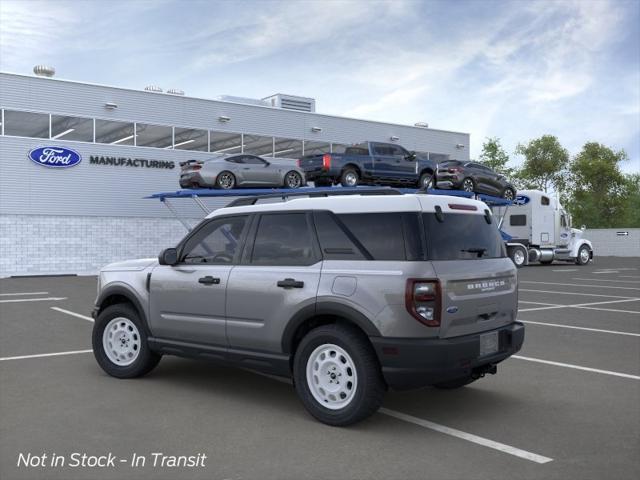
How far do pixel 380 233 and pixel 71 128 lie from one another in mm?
25196

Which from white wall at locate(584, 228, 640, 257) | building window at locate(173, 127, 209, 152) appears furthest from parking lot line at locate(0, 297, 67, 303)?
white wall at locate(584, 228, 640, 257)

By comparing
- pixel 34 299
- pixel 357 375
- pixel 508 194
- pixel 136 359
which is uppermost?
pixel 508 194

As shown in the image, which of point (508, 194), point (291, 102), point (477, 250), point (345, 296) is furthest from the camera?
point (291, 102)

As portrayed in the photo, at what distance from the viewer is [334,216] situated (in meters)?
5.54

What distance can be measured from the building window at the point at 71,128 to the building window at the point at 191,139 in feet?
12.8

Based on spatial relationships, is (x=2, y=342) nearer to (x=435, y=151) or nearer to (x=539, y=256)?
(x=539, y=256)

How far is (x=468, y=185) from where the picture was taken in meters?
27.1

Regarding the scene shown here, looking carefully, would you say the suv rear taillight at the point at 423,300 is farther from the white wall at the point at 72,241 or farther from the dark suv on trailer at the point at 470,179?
the white wall at the point at 72,241

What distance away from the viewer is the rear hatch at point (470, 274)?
504cm

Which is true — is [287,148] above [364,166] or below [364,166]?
above

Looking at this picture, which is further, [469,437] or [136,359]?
[136,359]

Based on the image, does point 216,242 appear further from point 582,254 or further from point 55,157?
point 582,254

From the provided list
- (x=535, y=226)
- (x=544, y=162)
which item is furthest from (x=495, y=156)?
(x=535, y=226)

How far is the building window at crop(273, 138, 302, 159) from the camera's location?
3341 cm
